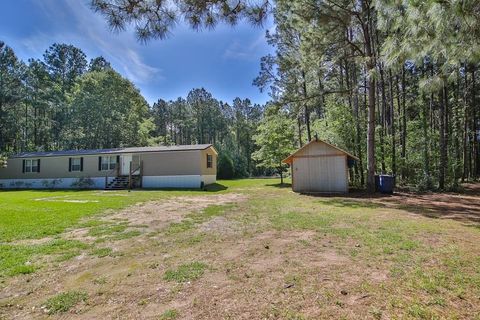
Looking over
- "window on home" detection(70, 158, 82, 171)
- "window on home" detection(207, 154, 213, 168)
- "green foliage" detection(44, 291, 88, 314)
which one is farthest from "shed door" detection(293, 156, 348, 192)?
"window on home" detection(70, 158, 82, 171)

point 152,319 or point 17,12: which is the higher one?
point 17,12

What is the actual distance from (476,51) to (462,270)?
12.8 feet

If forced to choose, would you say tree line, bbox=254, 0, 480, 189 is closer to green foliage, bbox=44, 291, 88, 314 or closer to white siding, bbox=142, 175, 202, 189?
green foliage, bbox=44, 291, 88, 314

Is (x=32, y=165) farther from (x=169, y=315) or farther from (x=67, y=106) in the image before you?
(x=169, y=315)

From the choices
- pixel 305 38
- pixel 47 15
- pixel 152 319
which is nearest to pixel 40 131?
pixel 305 38

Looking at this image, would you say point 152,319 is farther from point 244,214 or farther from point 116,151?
point 116,151

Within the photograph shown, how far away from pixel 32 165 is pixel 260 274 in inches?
975

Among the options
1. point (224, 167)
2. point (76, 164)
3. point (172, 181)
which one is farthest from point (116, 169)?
point (224, 167)

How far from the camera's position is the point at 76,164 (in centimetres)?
2112

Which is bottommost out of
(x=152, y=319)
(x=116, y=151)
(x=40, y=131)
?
(x=152, y=319)

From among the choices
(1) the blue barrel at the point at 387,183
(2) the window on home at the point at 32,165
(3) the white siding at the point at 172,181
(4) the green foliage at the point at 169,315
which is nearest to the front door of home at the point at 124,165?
(3) the white siding at the point at 172,181

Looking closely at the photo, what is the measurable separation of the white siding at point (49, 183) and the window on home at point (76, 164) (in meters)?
0.84

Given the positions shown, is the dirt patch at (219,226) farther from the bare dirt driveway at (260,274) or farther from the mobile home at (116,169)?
the mobile home at (116,169)

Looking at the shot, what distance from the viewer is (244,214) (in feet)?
26.9
